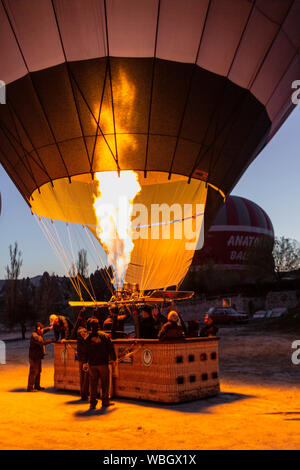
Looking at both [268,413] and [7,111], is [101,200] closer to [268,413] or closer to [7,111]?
[7,111]

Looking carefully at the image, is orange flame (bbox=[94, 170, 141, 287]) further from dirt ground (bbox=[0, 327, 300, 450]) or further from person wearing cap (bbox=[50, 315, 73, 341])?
dirt ground (bbox=[0, 327, 300, 450])

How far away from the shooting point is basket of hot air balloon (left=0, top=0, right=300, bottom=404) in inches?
318

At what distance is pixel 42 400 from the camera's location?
784 cm

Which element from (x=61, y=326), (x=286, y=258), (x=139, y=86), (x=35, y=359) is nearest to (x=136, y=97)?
(x=139, y=86)

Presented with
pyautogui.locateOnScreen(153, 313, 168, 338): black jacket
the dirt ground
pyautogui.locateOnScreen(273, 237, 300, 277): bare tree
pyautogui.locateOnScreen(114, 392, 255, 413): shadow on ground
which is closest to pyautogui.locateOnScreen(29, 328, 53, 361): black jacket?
the dirt ground

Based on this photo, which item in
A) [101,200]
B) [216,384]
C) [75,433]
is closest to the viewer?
[75,433]

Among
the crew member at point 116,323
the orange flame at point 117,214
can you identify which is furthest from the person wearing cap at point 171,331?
the orange flame at point 117,214

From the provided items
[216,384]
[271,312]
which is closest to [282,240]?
[271,312]

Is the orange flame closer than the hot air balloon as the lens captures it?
No

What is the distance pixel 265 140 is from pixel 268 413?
6495mm

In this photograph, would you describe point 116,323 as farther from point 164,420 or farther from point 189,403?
point 164,420

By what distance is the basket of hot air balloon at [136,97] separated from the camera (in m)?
8.07

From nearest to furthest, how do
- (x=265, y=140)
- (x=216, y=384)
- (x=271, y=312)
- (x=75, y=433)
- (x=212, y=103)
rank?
(x=75, y=433) < (x=216, y=384) < (x=212, y=103) < (x=265, y=140) < (x=271, y=312)

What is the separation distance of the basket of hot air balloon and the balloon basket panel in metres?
0.07
